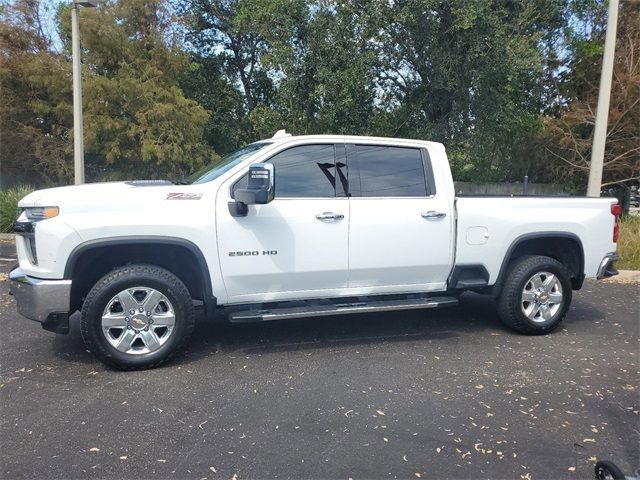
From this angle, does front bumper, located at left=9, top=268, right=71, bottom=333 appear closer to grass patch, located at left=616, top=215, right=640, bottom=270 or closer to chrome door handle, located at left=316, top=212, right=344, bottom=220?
chrome door handle, located at left=316, top=212, right=344, bottom=220

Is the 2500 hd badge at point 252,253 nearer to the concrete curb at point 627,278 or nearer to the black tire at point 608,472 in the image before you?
the black tire at point 608,472

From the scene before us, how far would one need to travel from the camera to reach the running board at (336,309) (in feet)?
14.8

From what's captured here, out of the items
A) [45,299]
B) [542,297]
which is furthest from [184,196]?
[542,297]

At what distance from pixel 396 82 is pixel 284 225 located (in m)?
12.4

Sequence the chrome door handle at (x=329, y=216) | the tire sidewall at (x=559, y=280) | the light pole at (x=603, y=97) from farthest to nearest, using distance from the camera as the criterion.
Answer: the light pole at (x=603, y=97) < the tire sidewall at (x=559, y=280) < the chrome door handle at (x=329, y=216)

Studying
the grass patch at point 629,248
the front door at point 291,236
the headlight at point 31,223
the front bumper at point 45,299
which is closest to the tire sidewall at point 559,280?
the front door at point 291,236

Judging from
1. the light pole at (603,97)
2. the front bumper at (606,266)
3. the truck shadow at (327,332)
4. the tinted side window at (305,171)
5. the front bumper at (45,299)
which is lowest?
the truck shadow at (327,332)

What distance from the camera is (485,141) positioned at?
51.3 feet

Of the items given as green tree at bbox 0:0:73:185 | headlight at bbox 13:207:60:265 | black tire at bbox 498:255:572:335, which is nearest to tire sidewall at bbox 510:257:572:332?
black tire at bbox 498:255:572:335

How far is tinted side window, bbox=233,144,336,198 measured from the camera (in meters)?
4.75

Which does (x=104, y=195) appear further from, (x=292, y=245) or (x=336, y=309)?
(x=336, y=309)

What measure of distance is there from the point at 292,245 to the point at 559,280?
2.87 meters

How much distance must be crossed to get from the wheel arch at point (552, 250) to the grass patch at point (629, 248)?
4.24 meters

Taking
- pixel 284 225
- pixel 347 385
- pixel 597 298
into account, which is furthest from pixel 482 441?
pixel 597 298
